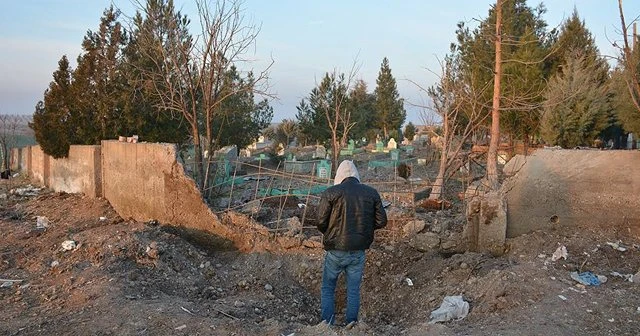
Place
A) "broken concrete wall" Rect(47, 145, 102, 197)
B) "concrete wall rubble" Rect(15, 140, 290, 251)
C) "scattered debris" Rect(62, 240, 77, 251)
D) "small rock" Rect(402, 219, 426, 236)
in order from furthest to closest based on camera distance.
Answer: "broken concrete wall" Rect(47, 145, 102, 197), "concrete wall rubble" Rect(15, 140, 290, 251), "small rock" Rect(402, 219, 426, 236), "scattered debris" Rect(62, 240, 77, 251)

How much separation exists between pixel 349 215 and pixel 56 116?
443 inches

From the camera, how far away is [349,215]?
5426mm

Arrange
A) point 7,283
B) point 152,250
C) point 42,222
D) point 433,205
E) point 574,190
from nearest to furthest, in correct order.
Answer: point 7,283
point 574,190
point 152,250
point 42,222
point 433,205

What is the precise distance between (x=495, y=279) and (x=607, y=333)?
1285 millimetres

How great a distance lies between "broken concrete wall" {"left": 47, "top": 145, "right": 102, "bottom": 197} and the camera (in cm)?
1122

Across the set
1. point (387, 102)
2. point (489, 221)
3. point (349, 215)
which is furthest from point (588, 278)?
point (387, 102)

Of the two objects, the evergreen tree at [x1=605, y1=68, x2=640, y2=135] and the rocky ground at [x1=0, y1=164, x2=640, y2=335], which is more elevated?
A: the evergreen tree at [x1=605, y1=68, x2=640, y2=135]

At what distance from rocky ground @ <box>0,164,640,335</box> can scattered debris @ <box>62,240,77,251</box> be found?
0.02 meters

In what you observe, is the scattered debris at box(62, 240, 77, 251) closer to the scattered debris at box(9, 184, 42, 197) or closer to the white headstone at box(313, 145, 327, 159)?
the scattered debris at box(9, 184, 42, 197)

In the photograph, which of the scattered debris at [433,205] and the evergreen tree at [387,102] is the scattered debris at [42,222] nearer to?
the scattered debris at [433,205]

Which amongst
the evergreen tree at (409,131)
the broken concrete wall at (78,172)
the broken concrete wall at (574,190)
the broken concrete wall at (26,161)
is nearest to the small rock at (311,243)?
the broken concrete wall at (574,190)

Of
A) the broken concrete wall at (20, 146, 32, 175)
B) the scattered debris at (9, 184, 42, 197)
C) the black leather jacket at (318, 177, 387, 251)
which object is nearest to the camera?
the black leather jacket at (318, 177, 387, 251)

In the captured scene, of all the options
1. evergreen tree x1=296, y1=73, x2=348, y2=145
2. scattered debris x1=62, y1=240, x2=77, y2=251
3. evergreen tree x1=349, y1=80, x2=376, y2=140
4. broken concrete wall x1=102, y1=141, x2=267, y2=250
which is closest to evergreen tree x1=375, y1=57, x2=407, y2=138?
evergreen tree x1=349, y1=80, x2=376, y2=140

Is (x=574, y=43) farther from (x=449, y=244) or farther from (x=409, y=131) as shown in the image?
(x=409, y=131)
